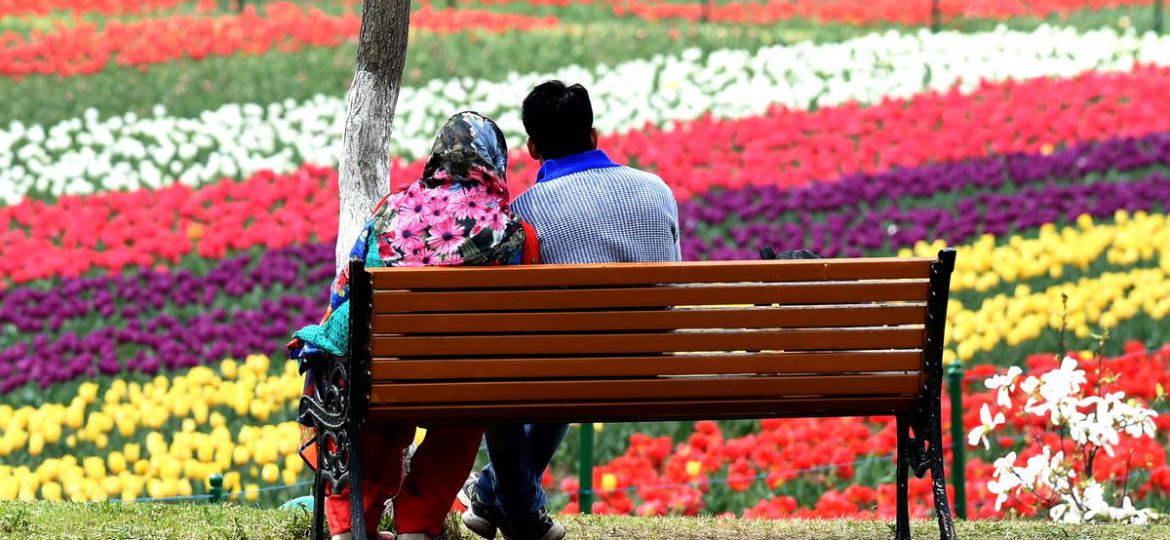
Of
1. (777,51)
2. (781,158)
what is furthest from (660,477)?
(777,51)

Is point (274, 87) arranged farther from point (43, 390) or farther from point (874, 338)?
point (874, 338)

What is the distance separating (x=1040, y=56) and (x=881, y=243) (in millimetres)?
6166

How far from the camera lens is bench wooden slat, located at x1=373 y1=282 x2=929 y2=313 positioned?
399 centimetres

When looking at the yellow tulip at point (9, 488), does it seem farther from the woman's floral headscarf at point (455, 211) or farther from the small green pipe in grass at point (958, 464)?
the small green pipe in grass at point (958, 464)

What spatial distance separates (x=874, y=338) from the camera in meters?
4.18

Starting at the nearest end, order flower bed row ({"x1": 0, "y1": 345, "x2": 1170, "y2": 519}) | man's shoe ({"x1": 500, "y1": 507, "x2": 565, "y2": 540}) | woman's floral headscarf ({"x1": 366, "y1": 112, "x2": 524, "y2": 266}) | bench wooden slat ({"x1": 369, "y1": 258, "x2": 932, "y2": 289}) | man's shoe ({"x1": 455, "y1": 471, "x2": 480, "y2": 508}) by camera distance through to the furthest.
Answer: bench wooden slat ({"x1": 369, "y1": 258, "x2": 932, "y2": 289}), woman's floral headscarf ({"x1": 366, "y1": 112, "x2": 524, "y2": 266}), man's shoe ({"x1": 500, "y1": 507, "x2": 565, "y2": 540}), man's shoe ({"x1": 455, "y1": 471, "x2": 480, "y2": 508}), flower bed row ({"x1": 0, "y1": 345, "x2": 1170, "y2": 519})

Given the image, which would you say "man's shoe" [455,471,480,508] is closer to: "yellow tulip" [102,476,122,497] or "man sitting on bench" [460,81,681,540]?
"man sitting on bench" [460,81,681,540]

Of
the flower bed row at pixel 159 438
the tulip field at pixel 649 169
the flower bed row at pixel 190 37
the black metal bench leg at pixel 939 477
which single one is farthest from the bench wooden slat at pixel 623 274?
the flower bed row at pixel 190 37

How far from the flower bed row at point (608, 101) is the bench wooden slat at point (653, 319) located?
9050 millimetres

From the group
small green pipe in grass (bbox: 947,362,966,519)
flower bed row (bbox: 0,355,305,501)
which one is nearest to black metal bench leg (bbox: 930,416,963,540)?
small green pipe in grass (bbox: 947,362,966,519)

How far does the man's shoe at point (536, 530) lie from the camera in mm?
4512

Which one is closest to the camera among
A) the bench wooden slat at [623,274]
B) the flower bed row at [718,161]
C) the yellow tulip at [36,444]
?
the bench wooden slat at [623,274]

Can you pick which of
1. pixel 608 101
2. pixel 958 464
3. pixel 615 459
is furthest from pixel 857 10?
pixel 958 464

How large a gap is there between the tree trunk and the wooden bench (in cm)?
87
